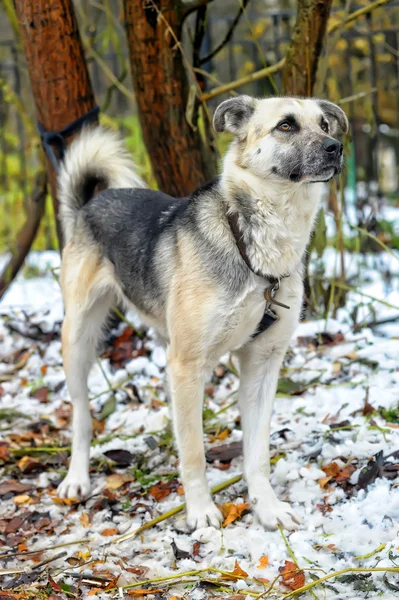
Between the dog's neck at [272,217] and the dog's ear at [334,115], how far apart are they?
0.50 meters

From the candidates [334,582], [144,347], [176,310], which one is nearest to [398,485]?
[334,582]

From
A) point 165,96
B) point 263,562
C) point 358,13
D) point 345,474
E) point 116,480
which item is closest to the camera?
point 263,562

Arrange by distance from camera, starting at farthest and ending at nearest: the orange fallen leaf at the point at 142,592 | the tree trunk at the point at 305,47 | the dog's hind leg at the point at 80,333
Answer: the tree trunk at the point at 305,47 < the dog's hind leg at the point at 80,333 < the orange fallen leaf at the point at 142,592

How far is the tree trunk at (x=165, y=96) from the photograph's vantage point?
15.1 ft

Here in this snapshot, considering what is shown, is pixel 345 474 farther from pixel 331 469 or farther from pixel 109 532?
pixel 109 532

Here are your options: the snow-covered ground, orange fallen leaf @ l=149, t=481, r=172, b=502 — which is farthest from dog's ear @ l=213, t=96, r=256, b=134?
orange fallen leaf @ l=149, t=481, r=172, b=502

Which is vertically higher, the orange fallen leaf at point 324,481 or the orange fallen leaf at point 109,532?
the orange fallen leaf at point 324,481

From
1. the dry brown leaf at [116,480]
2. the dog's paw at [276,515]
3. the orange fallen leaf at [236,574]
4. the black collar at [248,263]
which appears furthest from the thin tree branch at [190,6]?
the orange fallen leaf at [236,574]

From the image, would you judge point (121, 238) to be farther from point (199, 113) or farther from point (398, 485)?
point (398, 485)

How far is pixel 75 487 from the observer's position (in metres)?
3.83

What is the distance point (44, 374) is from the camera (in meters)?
5.52

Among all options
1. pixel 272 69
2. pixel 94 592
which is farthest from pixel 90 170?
pixel 94 592

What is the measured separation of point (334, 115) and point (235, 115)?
52 cm

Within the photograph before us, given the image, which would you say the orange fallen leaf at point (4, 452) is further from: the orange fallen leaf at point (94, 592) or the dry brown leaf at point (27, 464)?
the orange fallen leaf at point (94, 592)
